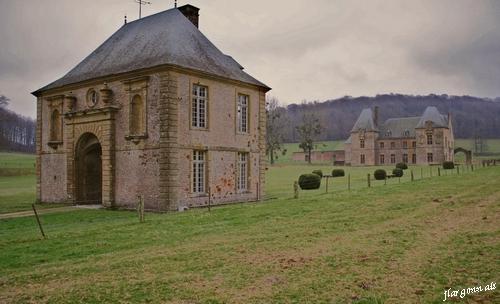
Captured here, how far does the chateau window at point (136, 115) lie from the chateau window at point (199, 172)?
2543 millimetres

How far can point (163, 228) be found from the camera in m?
12.3

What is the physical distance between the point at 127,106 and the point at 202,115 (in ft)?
10.5

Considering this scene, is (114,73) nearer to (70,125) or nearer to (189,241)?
(70,125)

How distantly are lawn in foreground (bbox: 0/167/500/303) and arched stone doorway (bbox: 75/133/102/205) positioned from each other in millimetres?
6420

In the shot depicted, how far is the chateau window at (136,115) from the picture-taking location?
18111mm

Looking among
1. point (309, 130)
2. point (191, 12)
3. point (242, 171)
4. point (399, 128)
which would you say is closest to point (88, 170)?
point (242, 171)

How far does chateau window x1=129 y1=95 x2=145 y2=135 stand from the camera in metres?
18.1

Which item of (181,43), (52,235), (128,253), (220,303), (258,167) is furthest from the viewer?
(258,167)

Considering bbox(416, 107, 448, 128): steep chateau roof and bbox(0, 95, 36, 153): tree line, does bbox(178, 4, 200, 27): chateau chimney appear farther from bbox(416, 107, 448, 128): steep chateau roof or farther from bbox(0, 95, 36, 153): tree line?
bbox(0, 95, 36, 153): tree line

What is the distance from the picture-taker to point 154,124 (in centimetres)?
1756

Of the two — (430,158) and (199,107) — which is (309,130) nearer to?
(430,158)

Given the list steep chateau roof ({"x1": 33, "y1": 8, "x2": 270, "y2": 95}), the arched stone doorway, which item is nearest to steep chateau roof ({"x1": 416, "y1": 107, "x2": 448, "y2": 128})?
steep chateau roof ({"x1": 33, "y1": 8, "x2": 270, "y2": 95})

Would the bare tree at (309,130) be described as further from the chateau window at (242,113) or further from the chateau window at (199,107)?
the chateau window at (199,107)

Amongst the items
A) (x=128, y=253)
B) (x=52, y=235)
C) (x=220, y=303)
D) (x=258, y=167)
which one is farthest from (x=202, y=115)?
(x=220, y=303)
